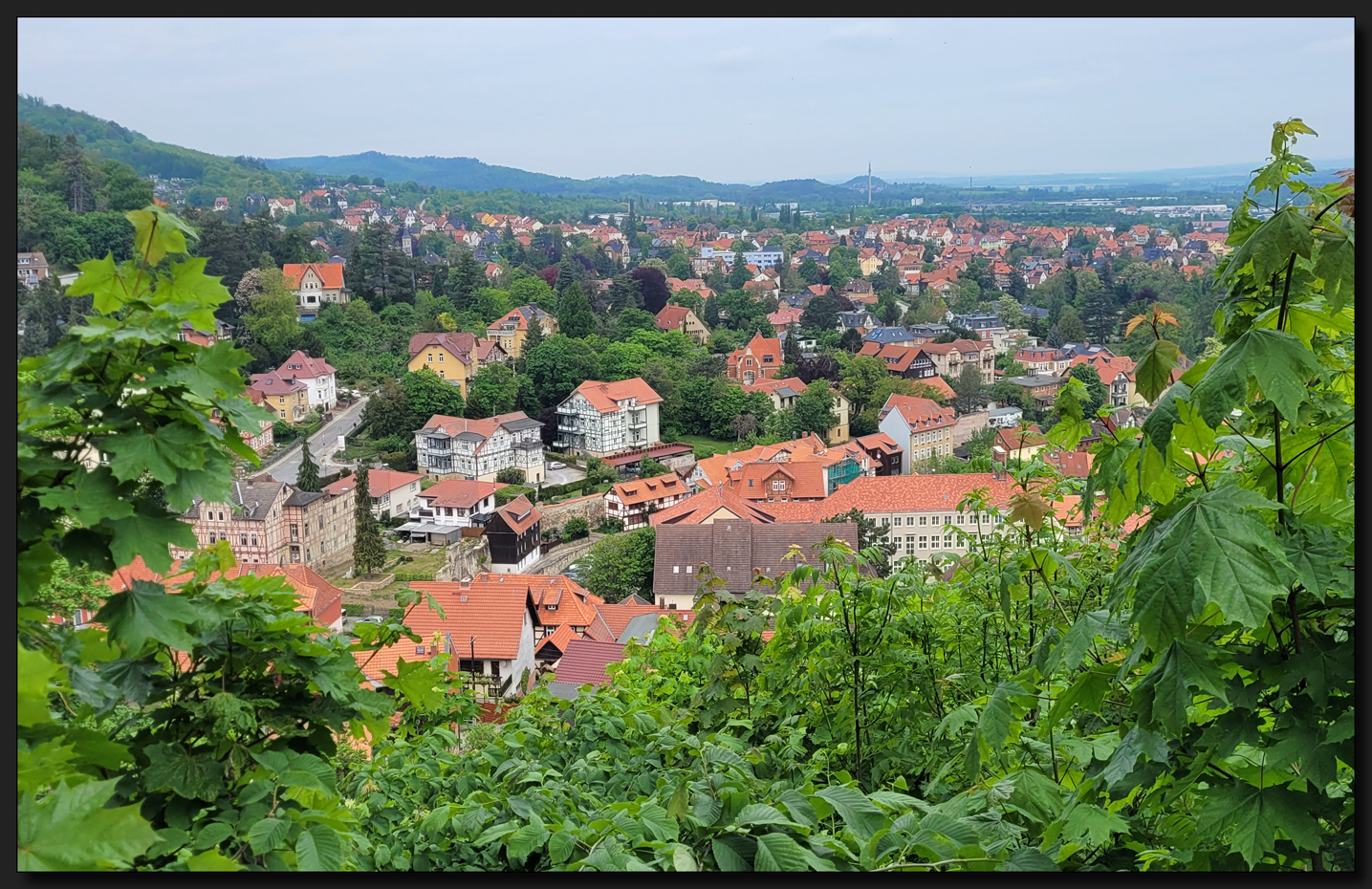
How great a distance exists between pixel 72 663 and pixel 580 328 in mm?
24796

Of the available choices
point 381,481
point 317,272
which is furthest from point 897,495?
point 317,272

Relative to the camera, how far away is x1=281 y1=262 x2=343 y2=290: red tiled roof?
20594mm

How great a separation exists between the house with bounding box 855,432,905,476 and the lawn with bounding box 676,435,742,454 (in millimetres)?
2889

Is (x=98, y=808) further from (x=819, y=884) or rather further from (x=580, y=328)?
(x=580, y=328)

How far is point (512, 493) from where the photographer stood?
63.9ft

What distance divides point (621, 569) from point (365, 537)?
13.4 ft

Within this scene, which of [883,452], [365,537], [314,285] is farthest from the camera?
[314,285]

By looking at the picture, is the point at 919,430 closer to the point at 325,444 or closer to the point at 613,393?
the point at 613,393

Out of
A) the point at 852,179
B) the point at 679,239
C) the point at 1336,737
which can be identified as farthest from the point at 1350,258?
the point at 852,179

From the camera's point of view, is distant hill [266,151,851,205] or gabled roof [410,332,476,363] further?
distant hill [266,151,851,205]

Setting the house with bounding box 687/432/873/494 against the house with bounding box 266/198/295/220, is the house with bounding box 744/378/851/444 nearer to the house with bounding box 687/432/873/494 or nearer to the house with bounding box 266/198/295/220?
the house with bounding box 687/432/873/494

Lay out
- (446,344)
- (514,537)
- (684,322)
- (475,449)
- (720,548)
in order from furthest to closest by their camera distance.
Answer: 1. (684,322)
2. (446,344)
3. (475,449)
4. (514,537)
5. (720,548)

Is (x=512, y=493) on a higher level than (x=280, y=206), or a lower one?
lower

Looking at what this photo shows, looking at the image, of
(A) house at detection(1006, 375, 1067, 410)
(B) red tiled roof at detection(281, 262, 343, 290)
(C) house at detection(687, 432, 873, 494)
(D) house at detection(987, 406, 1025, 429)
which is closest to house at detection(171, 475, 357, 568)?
(B) red tiled roof at detection(281, 262, 343, 290)
